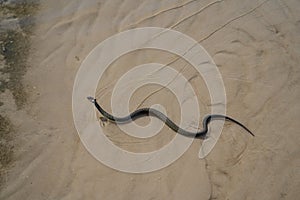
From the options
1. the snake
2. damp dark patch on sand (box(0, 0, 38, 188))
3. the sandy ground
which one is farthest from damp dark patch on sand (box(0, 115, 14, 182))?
the snake

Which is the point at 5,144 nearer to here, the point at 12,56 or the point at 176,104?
the point at 12,56

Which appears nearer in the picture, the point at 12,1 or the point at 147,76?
the point at 147,76

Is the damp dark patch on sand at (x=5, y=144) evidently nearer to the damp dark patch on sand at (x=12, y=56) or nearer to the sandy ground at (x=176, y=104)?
the damp dark patch on sand at (x=12, y=56)

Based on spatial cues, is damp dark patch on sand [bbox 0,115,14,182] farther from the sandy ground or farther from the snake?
the snake

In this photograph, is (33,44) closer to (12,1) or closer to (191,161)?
(12,1)

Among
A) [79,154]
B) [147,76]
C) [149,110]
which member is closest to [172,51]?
[147,76]

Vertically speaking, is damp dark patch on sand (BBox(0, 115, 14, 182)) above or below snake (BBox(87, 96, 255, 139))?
above
